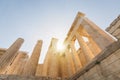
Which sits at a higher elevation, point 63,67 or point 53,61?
point 63,67

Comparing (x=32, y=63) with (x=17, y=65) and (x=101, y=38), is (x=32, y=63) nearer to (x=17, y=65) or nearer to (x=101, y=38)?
(x=101, y=38)

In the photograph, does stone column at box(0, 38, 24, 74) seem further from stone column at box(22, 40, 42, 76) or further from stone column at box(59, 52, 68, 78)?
stone column at box(59, 52, 68, 78)

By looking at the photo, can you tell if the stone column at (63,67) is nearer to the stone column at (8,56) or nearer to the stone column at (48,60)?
the stone column at (48,60)

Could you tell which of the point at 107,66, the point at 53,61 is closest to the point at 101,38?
the point at 107,66

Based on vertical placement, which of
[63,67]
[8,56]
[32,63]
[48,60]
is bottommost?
[32,63]

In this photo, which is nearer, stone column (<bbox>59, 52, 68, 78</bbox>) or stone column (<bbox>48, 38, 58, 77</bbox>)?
stone column (<bbox>48, 38, 58, 77</bbox>)

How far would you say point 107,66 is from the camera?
4.49 metres

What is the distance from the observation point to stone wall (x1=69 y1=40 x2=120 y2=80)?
407 cm

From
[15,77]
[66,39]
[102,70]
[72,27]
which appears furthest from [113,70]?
[66,39]

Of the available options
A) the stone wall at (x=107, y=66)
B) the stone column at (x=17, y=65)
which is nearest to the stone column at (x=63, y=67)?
the stone column at (x=17, y=65)

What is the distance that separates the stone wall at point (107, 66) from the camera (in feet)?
13.4

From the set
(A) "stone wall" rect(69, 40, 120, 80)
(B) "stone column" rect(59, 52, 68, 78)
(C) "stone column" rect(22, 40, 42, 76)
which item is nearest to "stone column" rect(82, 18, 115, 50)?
(A) "stone wall" rect(69, 40, 120, 80)

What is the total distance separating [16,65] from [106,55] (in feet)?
52.3

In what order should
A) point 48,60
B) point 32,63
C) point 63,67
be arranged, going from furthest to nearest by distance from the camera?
1. point 48,60
2. point 63,67
3. point 32,63
